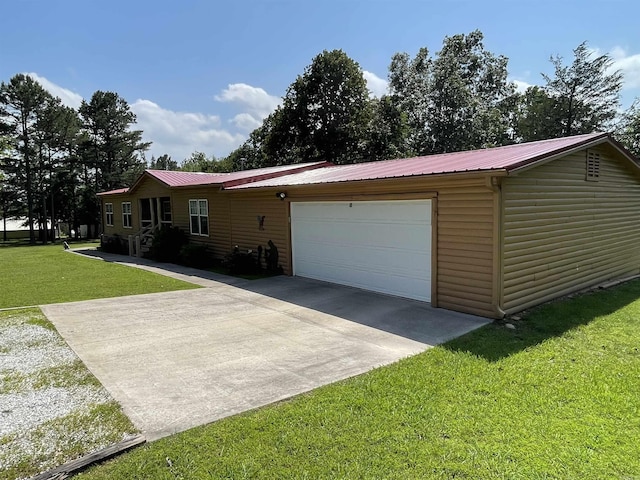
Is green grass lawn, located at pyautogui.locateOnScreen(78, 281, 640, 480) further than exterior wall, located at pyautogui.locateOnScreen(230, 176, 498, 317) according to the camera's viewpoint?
No

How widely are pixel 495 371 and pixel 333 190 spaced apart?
604 cm

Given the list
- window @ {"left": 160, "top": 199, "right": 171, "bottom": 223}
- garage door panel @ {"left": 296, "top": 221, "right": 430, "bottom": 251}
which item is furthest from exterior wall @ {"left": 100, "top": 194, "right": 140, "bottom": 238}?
garage door panel @ {"left": 296, "top": 221, "right": 430, "bottom": 251}

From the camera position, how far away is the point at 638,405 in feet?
12.8

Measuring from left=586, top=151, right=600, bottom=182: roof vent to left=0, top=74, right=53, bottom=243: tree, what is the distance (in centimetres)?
3487

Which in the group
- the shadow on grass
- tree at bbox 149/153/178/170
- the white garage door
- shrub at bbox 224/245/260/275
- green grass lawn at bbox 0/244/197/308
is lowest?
the shadow on grass

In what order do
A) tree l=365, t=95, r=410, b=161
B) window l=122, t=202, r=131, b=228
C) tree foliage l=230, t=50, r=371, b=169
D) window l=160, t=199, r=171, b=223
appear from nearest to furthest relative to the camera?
1. window l=160, t=199, r=171, b=223
2. window l=122, t=202, r=131, b=228
3. tree l=365, t=95, r=410, b=161
4. tree foliage l=230, t=50, r=371, b=169

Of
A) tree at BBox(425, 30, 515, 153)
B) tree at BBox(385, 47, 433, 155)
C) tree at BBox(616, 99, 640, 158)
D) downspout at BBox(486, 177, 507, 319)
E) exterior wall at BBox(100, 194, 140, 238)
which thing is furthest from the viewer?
tree at BBox(385, 47, 433, 155)

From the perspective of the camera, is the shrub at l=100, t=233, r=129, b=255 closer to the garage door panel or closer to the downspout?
the garage door panel

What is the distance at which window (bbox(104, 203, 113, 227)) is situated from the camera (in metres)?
24.0

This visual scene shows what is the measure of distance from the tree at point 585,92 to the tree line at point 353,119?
0.21 ft

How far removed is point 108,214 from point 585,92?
31.5 meters

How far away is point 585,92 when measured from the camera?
27531 mm

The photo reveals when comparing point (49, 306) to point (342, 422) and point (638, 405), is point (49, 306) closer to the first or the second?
point (342, 422)

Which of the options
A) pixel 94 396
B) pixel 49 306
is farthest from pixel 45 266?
pixel 94 396
